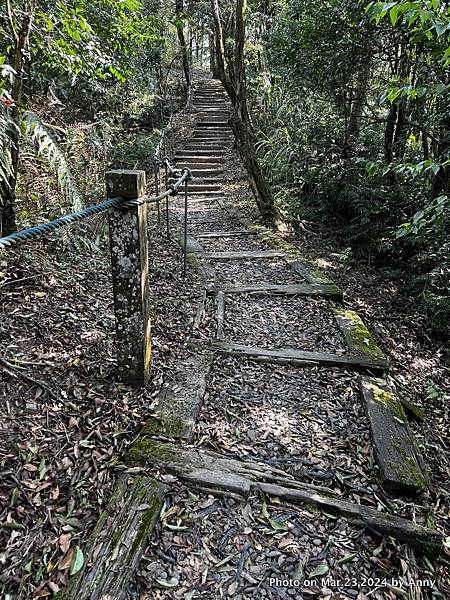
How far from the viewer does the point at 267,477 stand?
1909mm

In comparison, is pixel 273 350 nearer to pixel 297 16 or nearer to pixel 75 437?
pixel 75 437

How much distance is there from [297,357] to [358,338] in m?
0.62

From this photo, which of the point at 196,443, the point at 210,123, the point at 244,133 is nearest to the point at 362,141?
the point at 244,133

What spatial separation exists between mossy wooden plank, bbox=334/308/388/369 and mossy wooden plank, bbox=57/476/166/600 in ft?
5.92

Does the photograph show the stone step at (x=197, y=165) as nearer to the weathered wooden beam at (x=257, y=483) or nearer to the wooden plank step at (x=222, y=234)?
the wooden plank step at (x=222, y=234)

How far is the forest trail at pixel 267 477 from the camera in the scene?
152 centimetres

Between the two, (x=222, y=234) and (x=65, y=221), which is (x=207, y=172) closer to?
(x=222, y=234)

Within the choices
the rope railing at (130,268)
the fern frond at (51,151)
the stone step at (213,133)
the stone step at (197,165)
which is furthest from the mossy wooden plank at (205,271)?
the stone step at (213,133)

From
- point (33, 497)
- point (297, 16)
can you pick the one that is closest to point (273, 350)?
point (33, 497)

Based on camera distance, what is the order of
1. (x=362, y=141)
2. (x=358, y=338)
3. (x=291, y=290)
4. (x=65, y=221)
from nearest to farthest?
(x=65, y=221) < (x=358, y=338) < (x=291, y=290) < (x=362, y=141)

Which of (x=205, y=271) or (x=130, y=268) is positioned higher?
(x=130, y=268)

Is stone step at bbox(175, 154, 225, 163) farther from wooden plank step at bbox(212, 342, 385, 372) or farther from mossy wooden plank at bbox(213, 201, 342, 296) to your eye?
wooden plank step at bbox(212, 342, 385, 372)

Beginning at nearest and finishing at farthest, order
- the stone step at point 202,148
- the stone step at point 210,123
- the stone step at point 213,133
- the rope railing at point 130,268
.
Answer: the rope railing at point 130,268
the stone step at point 202,148
the stone step at point 213,133
the stone step at point 210,123

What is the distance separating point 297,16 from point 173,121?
5.77m
